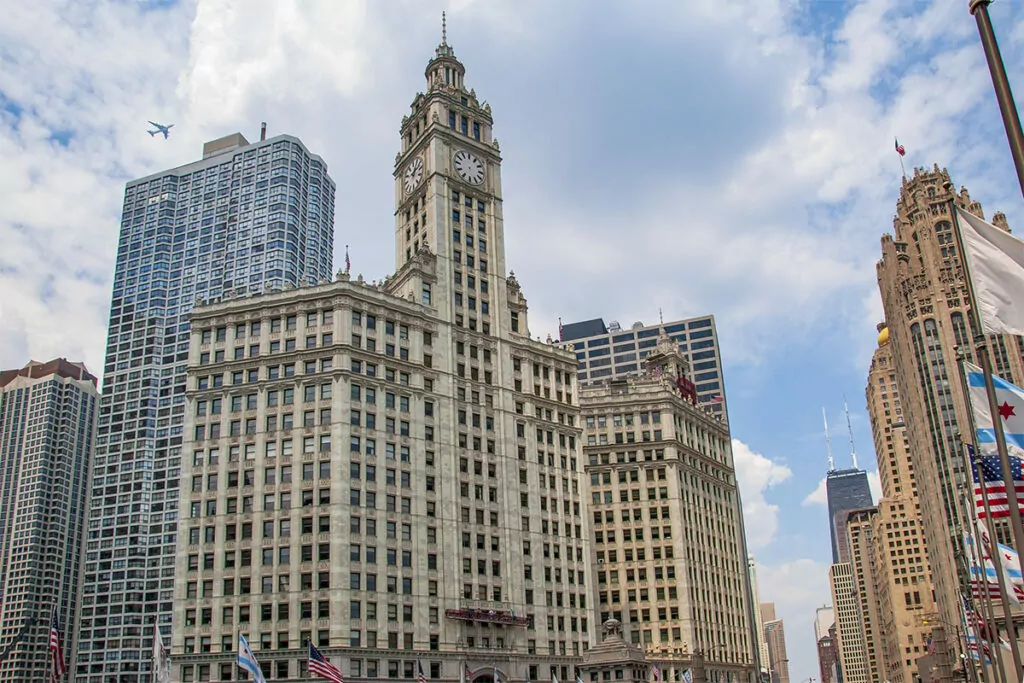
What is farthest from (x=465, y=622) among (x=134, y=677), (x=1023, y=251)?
(x=134, y=677)

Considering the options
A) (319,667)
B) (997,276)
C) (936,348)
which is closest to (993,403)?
(997,276)

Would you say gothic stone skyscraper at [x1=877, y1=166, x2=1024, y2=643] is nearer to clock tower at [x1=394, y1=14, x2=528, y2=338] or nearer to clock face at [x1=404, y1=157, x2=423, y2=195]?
clock tower at [x1=394, y1=14, x2=528, y2=338]

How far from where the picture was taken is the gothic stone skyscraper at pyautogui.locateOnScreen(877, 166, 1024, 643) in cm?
16612

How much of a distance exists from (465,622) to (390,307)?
35584 millimetres

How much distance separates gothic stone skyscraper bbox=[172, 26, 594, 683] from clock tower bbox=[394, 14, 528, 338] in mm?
336

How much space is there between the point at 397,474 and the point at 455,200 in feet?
128

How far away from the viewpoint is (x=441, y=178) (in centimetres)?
12244

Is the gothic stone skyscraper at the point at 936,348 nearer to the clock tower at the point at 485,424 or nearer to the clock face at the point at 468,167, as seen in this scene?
the clock tower at the point at 485,424

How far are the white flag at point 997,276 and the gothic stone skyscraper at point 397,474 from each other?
78.2 metres

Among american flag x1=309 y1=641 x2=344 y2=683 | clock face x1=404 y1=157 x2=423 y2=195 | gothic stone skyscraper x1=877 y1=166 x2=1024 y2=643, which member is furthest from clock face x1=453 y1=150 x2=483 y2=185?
gothic stone skyscraper x1=877 y1=166 x2=1024 y2=643

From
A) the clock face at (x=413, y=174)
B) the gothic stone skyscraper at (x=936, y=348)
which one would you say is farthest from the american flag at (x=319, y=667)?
the gothic stone skyscraper at (x=936, y=348)

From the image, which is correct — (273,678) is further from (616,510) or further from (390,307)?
(616,510)

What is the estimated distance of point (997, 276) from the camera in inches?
957

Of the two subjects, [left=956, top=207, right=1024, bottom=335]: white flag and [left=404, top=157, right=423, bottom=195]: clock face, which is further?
[left=404, top=157, right=423, bottom=195]: clock face
